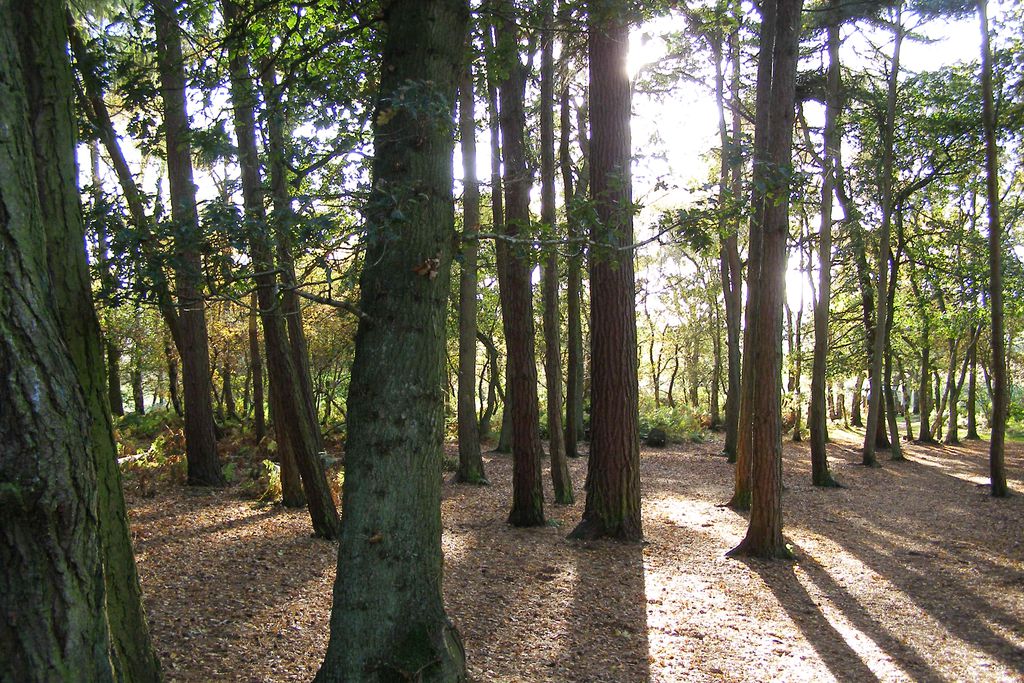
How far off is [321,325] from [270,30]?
12.6 meters

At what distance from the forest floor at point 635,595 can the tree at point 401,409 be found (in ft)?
4.92

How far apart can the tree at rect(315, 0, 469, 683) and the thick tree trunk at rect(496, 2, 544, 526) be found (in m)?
5.28

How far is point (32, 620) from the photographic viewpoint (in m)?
2.21

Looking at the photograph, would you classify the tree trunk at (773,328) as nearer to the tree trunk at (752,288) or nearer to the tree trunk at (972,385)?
the tree trunk at (752,288)

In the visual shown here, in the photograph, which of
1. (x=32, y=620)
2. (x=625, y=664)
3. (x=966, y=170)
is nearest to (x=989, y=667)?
(x=625, y=664)

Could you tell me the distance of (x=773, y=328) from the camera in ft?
26.2

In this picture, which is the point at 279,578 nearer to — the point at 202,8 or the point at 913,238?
the point at 202,8

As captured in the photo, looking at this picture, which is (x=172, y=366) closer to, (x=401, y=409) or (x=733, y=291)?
(x=733, y=291)

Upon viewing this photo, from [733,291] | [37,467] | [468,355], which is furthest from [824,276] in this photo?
[37,467]

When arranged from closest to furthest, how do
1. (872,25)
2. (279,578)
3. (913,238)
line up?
1. (279,578)
2. (872,25)
3. (913,238)

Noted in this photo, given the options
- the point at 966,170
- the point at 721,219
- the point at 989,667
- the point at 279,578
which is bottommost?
the point at 989,667

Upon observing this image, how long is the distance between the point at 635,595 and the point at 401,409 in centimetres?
427

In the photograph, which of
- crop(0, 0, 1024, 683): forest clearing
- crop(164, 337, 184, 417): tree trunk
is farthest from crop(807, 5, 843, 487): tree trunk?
crop(164, 337, 184, 417): tree trunk

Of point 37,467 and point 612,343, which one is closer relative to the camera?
point 37,467
